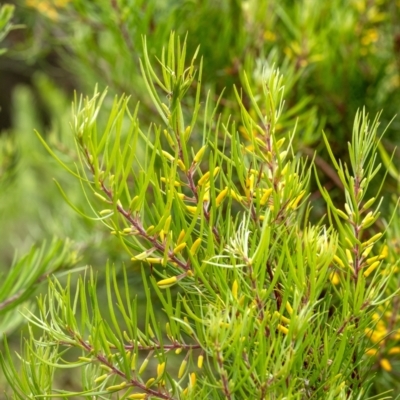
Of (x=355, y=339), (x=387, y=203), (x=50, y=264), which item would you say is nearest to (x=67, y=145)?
(x=50, y=264)

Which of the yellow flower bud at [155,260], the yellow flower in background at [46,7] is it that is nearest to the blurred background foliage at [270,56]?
the yellow flower in background at [46,7]

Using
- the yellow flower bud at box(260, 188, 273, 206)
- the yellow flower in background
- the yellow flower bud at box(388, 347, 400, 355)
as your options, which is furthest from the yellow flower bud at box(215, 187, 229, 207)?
the yellow flower in background

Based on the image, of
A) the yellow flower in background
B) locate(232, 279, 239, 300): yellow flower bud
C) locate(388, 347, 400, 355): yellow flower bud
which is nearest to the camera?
locate(232, 279, 239, 300): yellow flower bud

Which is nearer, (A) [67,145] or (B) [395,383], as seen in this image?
(B) [395,383]

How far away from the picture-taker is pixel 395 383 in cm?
45

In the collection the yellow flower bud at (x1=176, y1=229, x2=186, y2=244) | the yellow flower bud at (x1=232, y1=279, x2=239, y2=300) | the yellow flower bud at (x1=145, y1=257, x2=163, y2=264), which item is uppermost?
the yellow flower bud at (x1=176, y1=229, x2=186, y2=244)

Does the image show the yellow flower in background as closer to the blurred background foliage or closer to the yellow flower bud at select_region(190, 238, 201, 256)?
the blurred background foliage

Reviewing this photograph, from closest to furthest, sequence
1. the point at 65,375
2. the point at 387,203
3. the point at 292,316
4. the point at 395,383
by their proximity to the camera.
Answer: the point at 292,316 → the point at 395,383 → the point at 387,203 → the point at 65,375

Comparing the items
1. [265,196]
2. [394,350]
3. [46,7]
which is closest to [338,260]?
[265,196]

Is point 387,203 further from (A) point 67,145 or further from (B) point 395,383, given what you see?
(A) point 67,145

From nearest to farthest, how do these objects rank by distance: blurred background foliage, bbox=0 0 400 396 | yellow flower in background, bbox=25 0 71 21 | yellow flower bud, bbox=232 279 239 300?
yellow flower bud, bbox=232 279 239 300
blurred background foliage, bbox=0 0 400 396
yellow flower in background, bbox=25 0 71 21

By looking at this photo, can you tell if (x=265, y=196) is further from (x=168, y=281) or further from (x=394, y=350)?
(x=394, y=350)

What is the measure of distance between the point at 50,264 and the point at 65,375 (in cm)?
84

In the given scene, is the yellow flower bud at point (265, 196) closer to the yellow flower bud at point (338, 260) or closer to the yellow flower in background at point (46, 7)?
the yellow flower bud at point (338, 260)
